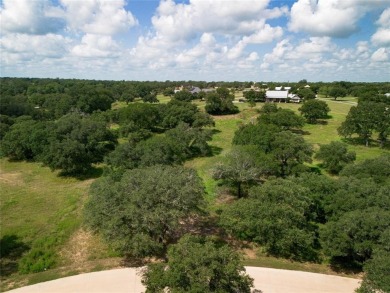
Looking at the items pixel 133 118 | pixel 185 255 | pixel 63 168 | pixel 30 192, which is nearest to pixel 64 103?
pixel 133 118

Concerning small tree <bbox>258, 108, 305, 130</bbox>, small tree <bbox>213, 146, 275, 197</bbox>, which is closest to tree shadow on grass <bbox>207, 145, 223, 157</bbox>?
small tree <bbox>258, 108, 305, 130</bbox>

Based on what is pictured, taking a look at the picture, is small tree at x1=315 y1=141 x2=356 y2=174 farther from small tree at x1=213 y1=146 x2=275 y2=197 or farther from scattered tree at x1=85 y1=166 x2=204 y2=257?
scattered tree at x1=85 y1=166 x2=204 y2=257

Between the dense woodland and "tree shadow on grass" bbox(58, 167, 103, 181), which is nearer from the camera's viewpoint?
the dense woodland

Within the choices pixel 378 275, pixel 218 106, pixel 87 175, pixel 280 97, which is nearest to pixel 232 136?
pixel 218 106

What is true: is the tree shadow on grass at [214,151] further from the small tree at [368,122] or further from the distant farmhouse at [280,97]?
the distant farmhouse at [280,97]

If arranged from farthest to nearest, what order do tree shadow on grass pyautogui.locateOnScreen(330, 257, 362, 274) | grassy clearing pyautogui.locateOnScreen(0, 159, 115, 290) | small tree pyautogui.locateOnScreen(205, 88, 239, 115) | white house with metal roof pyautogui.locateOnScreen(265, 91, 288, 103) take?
1. white house with metal roof pyautogui.locateOnScreen(265, 91, 288, 103)
2. small tree pyautogui.locateOnScreen(205, 88, 239, 115)
3. grassy clearing pyautogui.locateOnScreen(0, 159, 115, 290)
4. tree shadow on grass pyautogui.locateOnScreen(330, 257, 362, 274)

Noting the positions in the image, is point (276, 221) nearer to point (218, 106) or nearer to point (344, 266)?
point (344, 266)
